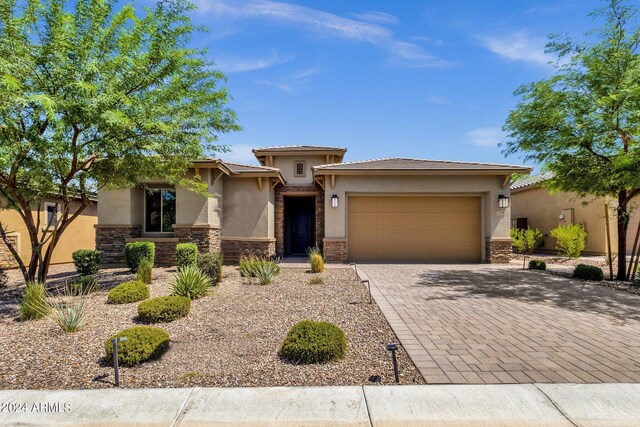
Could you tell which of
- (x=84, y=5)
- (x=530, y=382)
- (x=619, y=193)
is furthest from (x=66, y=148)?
(x=619, y=193)

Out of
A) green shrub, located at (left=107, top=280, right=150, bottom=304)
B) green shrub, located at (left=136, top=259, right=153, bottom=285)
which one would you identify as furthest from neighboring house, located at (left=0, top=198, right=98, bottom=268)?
green shrub, located at (left=107, top=280, right=150, bottom=304)

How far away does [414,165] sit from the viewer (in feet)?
42.6

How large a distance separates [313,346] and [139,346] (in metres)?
2.16

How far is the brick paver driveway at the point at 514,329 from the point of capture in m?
3.60

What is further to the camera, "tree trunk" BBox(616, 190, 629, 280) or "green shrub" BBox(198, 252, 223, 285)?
"tree trunk" BBox(616, 190, 629, 280)

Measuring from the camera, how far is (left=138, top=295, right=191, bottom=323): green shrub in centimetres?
536

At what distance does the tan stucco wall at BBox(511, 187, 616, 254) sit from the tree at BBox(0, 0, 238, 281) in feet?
54.3

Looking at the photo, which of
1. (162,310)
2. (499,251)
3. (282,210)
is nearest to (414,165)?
(499,251)

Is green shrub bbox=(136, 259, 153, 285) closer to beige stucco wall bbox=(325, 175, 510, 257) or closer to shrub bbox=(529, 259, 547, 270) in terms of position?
beige stucco wall bbox=(325, 175, 510, 257)

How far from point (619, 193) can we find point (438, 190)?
17.8 feet

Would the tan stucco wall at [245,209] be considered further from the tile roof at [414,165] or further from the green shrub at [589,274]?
the green shrub at [589,274]

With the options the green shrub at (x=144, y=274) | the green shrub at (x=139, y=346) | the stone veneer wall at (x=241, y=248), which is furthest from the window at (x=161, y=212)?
the green shrub at (x=139, y=346)

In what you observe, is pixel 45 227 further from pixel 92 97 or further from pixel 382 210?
pixel 382 210

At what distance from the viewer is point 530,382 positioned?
335cm
